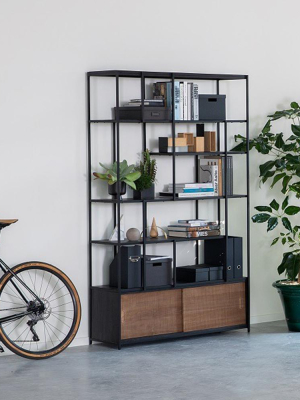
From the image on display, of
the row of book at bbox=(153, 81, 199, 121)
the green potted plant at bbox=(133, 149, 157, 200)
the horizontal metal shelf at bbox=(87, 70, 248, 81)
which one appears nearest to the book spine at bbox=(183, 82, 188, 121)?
the row of book at bbox=(153, 81, 199, 121)

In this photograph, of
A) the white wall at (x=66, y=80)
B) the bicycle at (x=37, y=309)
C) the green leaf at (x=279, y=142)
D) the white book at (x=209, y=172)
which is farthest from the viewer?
the green leaf at (x=279, y=142)

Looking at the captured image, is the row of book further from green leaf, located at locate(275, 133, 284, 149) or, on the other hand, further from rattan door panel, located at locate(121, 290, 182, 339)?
rattan door panel, located at locate(121, 290, 182, 339)

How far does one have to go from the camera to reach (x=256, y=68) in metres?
7.41

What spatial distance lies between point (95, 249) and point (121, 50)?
1.60 metres

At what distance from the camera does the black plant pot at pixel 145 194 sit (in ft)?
21.3

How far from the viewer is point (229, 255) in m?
6.88

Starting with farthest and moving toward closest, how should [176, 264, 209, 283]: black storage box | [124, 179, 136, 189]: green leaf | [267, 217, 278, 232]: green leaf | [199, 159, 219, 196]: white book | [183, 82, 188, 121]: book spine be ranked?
1. [267, 217, 278, 232]: green leaf
2. [199, 159, 219, 196]: white book
3. [176, 264, 209, 283]: black storage box
4. [183, 82, 188, 121]: book spine
5. [124, 179, 136, 189]: green leaf

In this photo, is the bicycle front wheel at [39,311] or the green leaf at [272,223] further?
the green leaf at [272,223]

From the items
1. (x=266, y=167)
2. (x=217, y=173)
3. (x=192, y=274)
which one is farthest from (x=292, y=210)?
(x=192, y=274)

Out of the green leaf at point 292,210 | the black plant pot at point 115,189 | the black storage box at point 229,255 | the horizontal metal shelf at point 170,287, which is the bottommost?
the horizontal metal shelf at point 170,287

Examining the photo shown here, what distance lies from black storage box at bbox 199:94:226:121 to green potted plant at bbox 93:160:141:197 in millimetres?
777

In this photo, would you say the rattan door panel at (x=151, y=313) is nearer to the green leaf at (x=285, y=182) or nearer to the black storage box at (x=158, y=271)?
the black storage box at (x=158, y=271)

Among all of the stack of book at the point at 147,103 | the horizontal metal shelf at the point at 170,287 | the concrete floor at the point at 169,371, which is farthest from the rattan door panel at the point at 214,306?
the stack of book at the point at 147,103

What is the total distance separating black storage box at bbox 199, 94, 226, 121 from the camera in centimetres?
675
